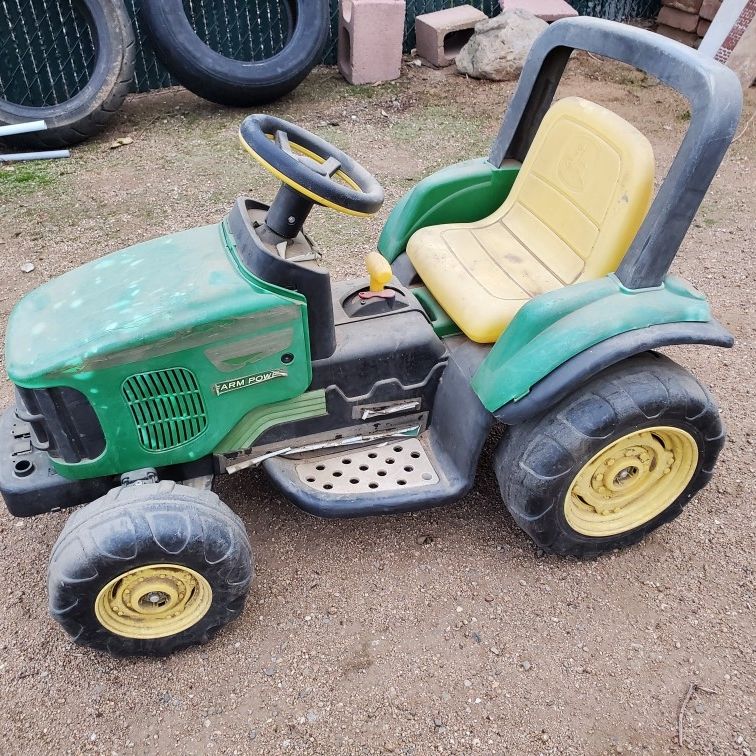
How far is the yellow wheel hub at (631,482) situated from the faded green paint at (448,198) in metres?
1.08

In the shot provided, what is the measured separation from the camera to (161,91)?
594 centimetres

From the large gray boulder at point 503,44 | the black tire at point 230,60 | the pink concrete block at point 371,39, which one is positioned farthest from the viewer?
the large gray boulder at point 503,44

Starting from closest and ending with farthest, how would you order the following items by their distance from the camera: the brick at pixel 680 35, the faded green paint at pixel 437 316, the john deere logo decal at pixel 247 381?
the john deere logo decal at pixel 247 381
the faded green paint at pixel 437 316
the brick at pixel 680 35

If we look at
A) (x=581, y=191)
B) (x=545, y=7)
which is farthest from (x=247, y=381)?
(x=545, y=7)

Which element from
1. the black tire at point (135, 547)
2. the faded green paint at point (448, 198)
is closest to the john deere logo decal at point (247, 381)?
the black tire at point (135, 547)

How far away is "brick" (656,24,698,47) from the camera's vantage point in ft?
21.6

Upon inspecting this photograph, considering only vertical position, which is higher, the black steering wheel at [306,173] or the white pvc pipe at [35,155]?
the black steering wheel at [306,173]

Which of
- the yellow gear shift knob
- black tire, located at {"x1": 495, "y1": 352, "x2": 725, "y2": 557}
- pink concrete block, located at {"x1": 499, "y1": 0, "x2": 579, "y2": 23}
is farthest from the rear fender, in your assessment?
pink concrete block, located at {"x1": 499, "y1": 0, "x2": 579, "y2": 23}

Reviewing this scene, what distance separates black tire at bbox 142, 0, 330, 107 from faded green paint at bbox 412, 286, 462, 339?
3.55m

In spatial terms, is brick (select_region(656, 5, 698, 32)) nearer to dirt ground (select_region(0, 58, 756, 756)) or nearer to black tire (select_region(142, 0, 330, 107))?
black tire (select_region(142, 0, 330, 107))

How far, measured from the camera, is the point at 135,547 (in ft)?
5.86

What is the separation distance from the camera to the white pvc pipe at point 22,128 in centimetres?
479

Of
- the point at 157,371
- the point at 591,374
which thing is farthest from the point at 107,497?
the point at 591,374

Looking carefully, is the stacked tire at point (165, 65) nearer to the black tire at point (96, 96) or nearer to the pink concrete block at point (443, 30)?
the black tire at point (96, 96)
